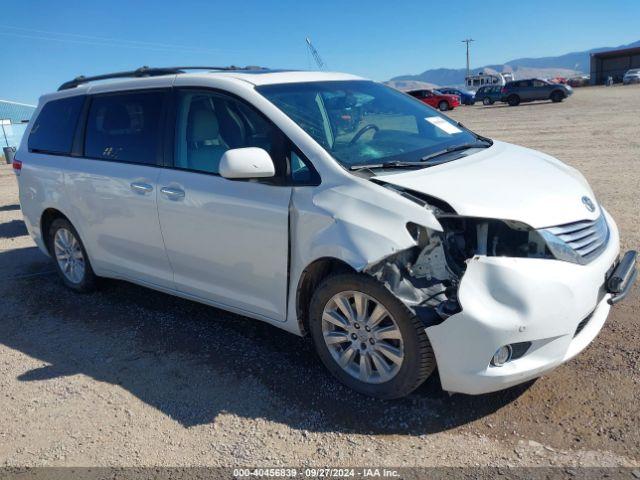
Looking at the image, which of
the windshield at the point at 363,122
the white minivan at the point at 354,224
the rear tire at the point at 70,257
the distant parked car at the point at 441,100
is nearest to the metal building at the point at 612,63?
the distant parked car at the point at 441,100

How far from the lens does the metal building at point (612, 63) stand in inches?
2731

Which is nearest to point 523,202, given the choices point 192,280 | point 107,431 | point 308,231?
point 308,231

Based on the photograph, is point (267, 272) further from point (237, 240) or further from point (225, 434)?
point (225, 434)

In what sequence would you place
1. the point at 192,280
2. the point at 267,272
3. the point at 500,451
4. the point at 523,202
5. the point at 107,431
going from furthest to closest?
1. the point at 192,280
2. the point at 267,272
3. the point at 107,431
4. the point at 523,202
5. the point at 500,451

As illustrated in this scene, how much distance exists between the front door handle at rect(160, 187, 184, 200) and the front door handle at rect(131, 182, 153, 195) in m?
0.15

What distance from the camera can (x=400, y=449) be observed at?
290 cm

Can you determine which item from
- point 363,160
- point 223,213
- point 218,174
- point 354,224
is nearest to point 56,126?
point 218,174

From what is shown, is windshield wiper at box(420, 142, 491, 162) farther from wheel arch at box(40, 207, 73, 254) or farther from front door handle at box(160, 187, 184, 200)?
wheel arch at box(40, 207, 73, 254)

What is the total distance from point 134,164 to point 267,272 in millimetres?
1557

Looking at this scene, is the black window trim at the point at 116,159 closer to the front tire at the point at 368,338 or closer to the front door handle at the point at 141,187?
the front door handle at the point at 141,187

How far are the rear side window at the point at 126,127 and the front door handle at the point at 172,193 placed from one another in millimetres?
277

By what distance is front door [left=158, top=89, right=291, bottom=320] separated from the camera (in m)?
3.50

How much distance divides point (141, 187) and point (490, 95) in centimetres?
4021

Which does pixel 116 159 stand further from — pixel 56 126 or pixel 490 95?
pixel 490 95
